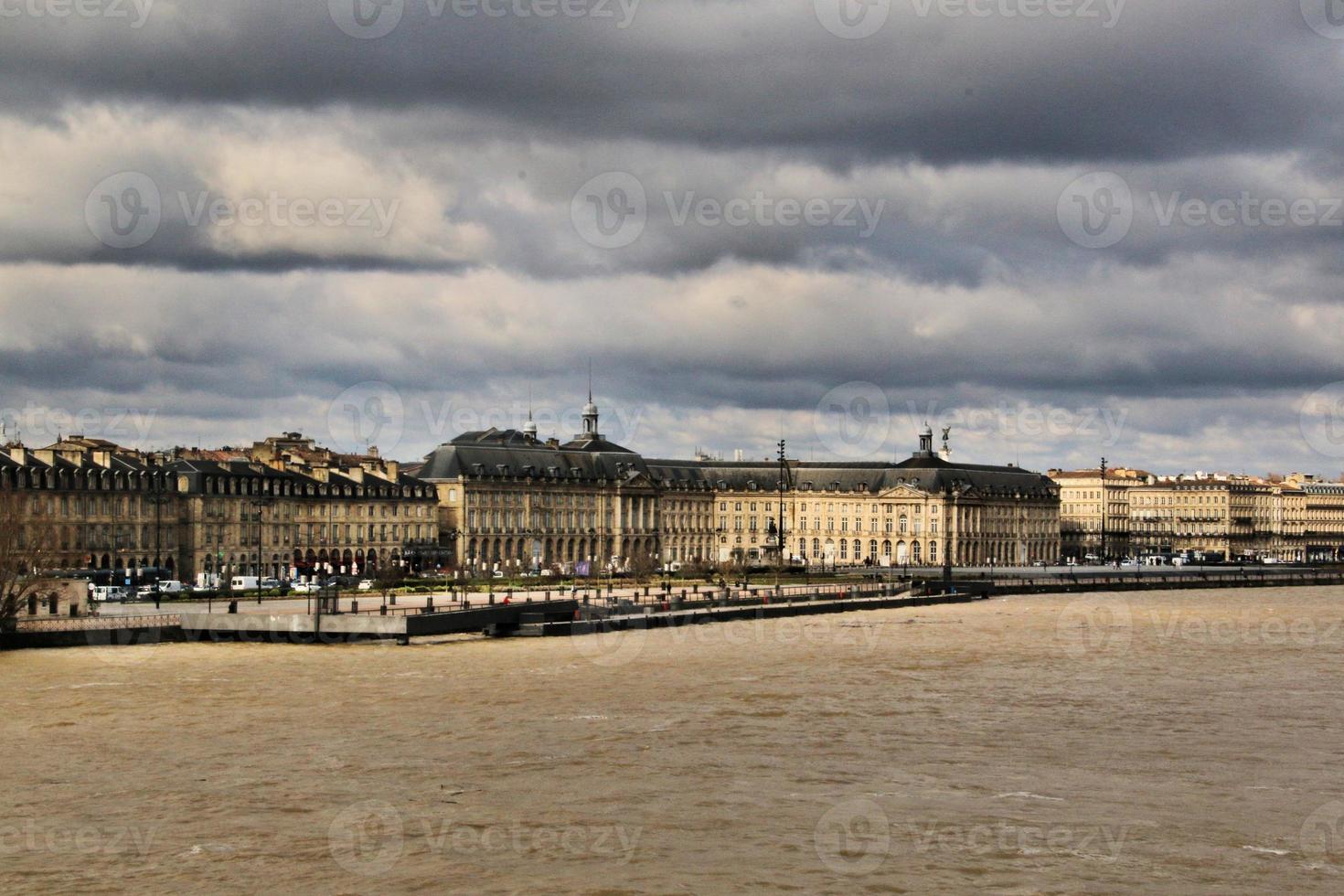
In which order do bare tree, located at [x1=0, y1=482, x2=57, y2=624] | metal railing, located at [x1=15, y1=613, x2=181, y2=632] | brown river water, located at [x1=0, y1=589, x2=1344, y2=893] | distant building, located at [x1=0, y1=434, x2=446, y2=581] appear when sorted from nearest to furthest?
1. brown river water, located at [x1=0, y1=589, x2=1344, y2=893]
2. metal railing, located at [x1=15, y1=613, x2=181, y2=632]
3. bare tree, located at [x1=0, y1=482, x2=57, y2=624]
4. distant building, located at [x1=0, y1=434, x2=446, y2=581]

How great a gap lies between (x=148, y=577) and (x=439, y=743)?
69.6 metres

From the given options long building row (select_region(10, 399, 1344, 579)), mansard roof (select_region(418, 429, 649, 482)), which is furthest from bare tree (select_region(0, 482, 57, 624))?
mansard roof (select_region(418, 429, 649, 482))

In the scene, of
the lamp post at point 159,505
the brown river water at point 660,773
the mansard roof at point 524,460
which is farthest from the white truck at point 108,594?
the mansard roof at point 524,460

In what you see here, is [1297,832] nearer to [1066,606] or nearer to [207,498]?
[1066,606]

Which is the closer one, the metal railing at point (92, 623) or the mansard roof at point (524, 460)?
the metal railing at point (92, 623)

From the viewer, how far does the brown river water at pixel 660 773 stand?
27.1 meters

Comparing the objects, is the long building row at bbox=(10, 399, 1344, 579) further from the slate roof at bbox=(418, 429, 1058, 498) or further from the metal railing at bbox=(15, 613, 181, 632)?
the metal railing at bbox=(15, 613, 181, 632)

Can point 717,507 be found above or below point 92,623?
above

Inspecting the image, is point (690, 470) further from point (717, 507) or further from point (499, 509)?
point (499, 509)

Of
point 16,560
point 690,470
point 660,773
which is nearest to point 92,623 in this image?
point 16,560

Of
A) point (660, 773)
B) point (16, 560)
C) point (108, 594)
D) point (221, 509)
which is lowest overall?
point (660, 773)

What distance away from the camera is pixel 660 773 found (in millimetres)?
34969

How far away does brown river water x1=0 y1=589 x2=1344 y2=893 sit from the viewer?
88.9ft

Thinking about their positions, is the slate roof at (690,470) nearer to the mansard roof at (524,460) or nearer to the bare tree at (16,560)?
the mansard roof at (524,460)
